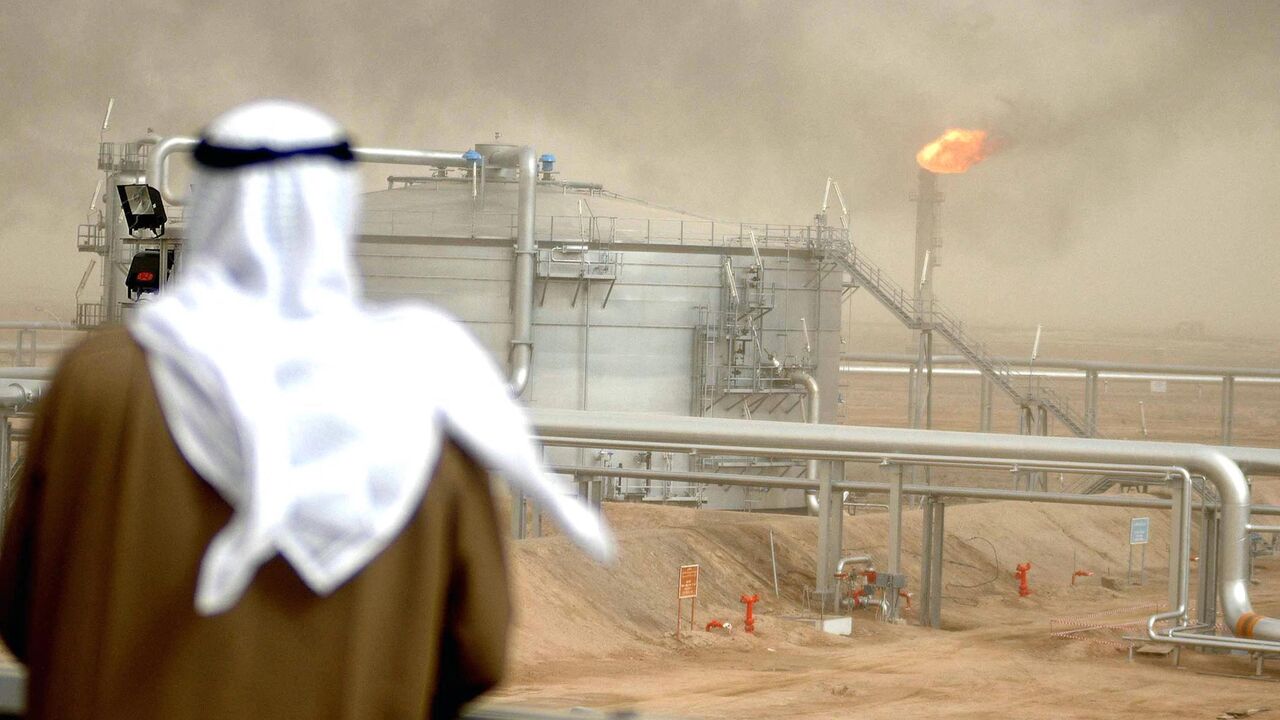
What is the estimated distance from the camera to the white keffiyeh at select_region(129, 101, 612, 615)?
4.28 feet

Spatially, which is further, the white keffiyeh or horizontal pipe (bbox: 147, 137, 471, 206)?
horizontal pipe (bbox: 147, 137, 471, 206)

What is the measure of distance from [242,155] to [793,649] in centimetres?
1035

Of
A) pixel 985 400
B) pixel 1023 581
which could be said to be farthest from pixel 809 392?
pixel 985 400

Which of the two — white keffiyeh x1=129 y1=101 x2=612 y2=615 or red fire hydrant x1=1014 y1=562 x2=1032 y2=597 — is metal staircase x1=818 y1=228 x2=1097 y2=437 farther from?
white keffiyeh x1=129 y1=101 x2=612 y2=615

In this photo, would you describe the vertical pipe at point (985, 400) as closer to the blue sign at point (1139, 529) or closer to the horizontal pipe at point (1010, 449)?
the blue sign at point (1139, 529)

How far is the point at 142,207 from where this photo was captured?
32.7ft

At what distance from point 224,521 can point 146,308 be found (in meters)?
0.23

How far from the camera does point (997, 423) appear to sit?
48594mm

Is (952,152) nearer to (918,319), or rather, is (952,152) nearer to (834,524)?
(918,319)

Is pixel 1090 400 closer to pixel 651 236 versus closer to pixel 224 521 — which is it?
pixel 651 236

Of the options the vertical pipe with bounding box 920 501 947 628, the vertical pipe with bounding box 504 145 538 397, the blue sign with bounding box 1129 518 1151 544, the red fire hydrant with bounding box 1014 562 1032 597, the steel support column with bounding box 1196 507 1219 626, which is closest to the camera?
the steel support column with bounding box 1196 507 1219 626

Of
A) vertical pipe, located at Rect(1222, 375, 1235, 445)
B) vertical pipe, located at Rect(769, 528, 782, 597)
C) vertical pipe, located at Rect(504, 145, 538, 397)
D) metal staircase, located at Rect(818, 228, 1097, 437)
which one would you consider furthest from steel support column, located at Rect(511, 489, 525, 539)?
vertical pipe, located at Rect(1222, 375, 1235, 445)

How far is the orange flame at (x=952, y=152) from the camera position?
39438 mm

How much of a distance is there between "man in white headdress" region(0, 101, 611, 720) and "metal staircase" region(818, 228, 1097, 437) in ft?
66.3
